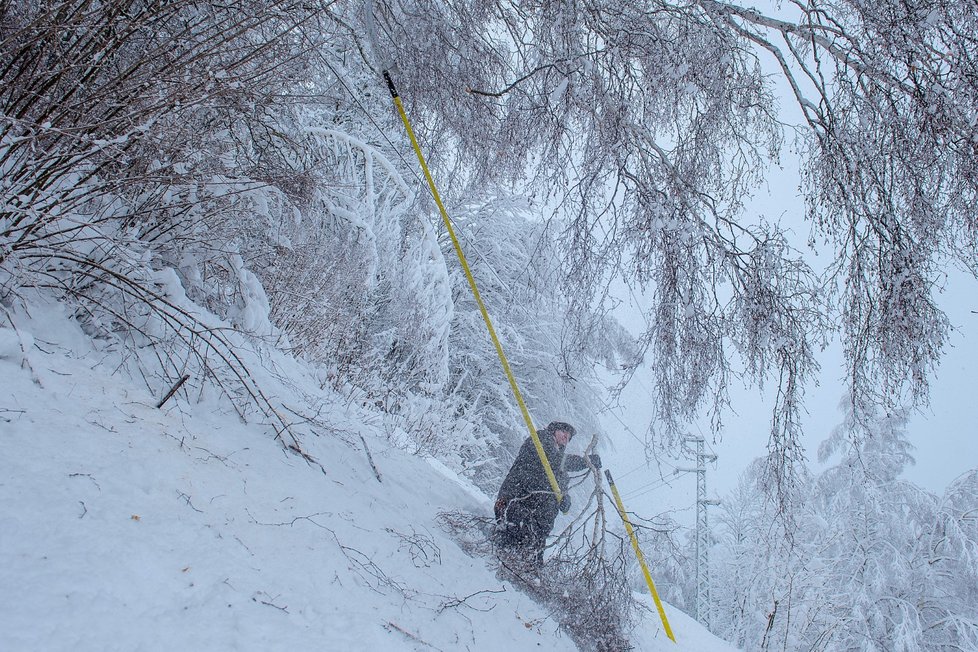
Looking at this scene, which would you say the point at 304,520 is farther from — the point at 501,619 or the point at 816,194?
the point at 816,194

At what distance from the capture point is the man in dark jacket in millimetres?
3789

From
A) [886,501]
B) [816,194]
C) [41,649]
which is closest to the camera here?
[41,649]

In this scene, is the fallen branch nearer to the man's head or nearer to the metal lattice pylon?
the man's head

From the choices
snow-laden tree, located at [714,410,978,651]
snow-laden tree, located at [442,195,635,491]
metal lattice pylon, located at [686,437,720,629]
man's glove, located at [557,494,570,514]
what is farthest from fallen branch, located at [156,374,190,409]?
metal lattice pylon, located at [686,437,720,629]

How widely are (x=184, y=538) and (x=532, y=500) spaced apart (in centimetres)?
280

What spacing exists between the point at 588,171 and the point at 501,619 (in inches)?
97.9

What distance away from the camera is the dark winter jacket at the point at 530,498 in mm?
3898

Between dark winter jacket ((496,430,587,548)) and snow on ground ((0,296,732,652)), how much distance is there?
84 cm

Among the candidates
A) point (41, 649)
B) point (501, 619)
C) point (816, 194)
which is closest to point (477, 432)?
point (501, 619)

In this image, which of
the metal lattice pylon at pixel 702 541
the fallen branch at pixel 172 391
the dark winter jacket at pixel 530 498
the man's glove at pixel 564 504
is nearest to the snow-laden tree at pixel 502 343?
the metal lattice pylon at pixel 702 541

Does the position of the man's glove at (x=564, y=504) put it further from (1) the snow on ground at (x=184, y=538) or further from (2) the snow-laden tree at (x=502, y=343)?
(2) the snow-laden tree at (x=502, y=343)

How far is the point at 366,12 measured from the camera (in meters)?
3.71

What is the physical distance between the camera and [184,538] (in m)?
1.72

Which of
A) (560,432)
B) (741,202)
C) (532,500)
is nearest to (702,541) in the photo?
(560,432)
